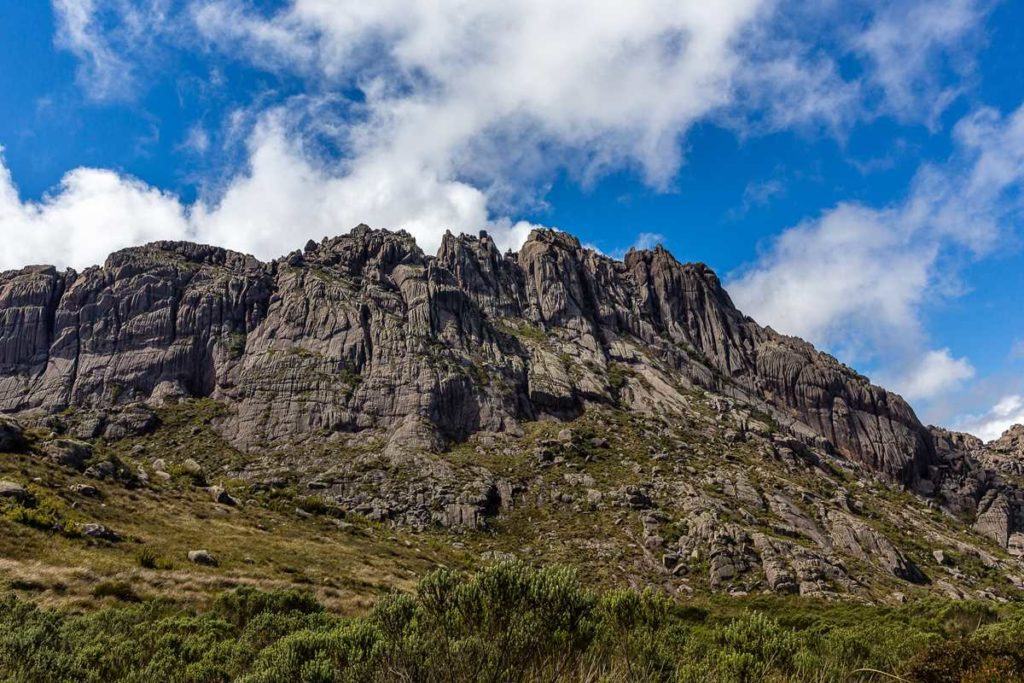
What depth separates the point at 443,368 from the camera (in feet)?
310

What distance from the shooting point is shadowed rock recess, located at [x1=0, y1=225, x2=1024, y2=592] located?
81438mm

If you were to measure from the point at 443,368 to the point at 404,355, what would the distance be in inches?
304

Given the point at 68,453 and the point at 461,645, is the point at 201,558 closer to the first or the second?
the point at 68,453

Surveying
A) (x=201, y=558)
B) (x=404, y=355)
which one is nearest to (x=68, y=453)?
(x=201, y=558)

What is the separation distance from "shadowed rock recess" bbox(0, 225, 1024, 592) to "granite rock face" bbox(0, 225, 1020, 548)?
0.40 metres

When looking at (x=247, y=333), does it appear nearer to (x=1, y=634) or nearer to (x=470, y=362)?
(x=470, y=362)

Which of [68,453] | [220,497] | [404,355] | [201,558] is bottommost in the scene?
[201,558]

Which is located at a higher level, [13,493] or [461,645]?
[13,493]

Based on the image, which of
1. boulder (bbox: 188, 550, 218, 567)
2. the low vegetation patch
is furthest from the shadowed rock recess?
the low vegetation patch

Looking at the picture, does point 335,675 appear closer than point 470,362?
Yes

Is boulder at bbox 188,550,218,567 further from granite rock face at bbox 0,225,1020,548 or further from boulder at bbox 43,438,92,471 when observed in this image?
granite rock face at bbox 0,225,1020,548

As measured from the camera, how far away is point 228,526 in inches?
1531

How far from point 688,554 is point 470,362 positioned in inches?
2184

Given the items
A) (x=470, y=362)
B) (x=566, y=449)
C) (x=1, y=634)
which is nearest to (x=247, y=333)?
(x=470, y=362)
